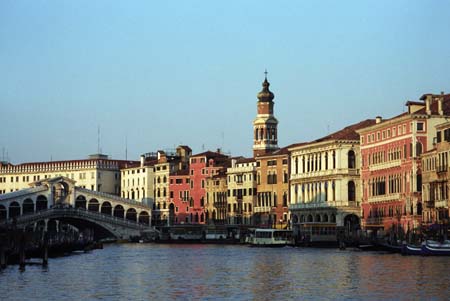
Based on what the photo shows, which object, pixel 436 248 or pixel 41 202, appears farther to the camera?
pixel 41 202

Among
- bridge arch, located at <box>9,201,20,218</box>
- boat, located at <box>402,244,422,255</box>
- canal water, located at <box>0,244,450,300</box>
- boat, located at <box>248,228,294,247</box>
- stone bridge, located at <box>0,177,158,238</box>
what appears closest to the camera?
canal water, located at <box>0,244,450,300</box>

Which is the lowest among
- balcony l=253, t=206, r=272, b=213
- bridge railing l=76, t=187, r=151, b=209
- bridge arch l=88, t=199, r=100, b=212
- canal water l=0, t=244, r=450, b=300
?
canal water l=0, t=244, r=450, b=300

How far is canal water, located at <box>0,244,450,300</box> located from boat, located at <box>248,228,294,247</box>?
22.1 meters

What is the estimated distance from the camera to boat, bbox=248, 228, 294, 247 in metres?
77.2

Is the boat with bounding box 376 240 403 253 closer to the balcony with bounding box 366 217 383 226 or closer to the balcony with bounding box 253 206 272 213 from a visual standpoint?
the balcony with bounding box 366 217 383 226

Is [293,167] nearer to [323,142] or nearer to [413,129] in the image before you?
[323,142]

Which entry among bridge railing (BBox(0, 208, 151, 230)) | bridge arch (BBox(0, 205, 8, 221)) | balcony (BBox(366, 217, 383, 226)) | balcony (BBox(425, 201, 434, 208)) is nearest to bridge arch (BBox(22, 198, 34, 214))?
bridge arch (BBox(0, 205, 8, 221))

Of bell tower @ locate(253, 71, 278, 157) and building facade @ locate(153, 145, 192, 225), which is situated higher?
bell tower @ locate(253, 71, 278, 157)

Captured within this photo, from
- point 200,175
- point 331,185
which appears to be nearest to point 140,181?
point 200,175

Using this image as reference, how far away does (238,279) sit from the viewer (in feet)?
133

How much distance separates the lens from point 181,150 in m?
108

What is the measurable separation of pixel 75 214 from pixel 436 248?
40834 millimetres

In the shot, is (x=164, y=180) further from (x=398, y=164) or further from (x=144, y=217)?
(x=398, y=164)

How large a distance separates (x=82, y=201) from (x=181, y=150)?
430 inches
